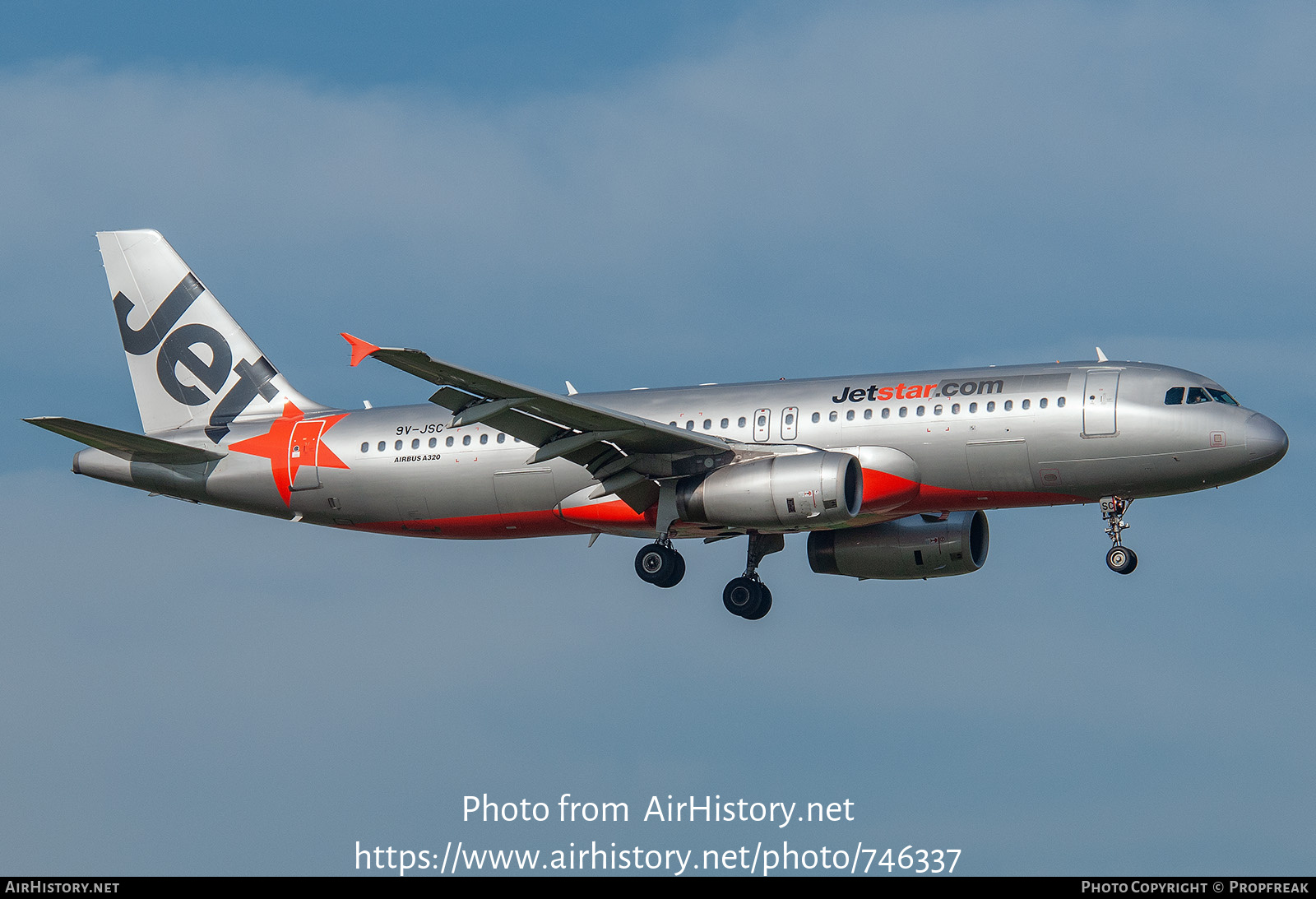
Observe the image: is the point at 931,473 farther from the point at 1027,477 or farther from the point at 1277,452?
the point at 1277,452

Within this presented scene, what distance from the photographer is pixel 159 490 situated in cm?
4625

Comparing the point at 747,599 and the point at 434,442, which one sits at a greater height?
the point at 434,442

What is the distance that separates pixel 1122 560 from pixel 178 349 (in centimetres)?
2648

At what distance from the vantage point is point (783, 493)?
39.1m

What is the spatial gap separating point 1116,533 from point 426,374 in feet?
54.7

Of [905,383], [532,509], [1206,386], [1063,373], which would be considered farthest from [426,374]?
[1206,386]

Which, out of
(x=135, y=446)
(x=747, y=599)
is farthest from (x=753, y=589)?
(x=135, y=446)

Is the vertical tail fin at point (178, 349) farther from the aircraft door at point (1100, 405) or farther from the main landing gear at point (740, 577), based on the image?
the aircraft door at point (1100, 405)

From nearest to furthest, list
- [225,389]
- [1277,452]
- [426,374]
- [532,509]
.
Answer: [426,374], [1277,452], [532,509], [225,389]

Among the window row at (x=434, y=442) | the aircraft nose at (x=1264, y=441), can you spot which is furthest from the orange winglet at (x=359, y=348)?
the aircraft nose at (x=1264, y=441)

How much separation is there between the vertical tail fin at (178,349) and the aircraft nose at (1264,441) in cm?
2432

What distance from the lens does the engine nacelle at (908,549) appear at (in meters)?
45.0

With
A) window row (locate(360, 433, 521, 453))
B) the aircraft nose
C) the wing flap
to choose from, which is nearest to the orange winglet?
the wing flap

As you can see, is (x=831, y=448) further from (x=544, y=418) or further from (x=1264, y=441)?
(x=1264, y=441)
